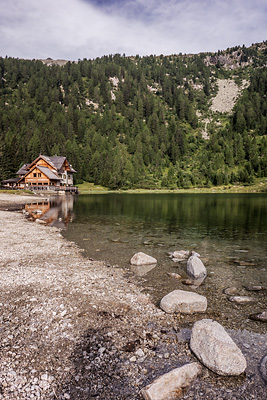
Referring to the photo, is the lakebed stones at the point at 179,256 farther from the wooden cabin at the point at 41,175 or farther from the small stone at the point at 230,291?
the wooden cabin at the point at 41,175

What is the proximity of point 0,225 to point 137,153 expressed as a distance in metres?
146

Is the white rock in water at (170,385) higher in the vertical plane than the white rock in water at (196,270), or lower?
higher

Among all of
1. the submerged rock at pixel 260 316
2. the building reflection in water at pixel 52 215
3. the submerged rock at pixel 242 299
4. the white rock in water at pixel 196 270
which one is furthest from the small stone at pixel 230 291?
the building reflection in water at pixel 52 215

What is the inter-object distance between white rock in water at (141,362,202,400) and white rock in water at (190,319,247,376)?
61 centimetres

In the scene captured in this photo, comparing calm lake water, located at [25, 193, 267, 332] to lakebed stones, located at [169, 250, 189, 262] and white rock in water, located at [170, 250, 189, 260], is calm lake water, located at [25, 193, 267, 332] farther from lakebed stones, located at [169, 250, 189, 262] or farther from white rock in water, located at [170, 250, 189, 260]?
white rock in water, located at [170, 250, 189, 260]

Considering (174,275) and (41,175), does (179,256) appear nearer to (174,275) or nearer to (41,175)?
(174,275)

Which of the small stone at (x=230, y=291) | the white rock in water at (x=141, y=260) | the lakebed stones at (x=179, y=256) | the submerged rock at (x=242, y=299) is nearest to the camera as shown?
the submerged rock at (x=242, y=299)

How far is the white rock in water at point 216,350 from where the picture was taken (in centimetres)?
543

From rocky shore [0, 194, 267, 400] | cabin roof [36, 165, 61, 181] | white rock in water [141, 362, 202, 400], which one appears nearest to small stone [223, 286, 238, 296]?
rocky shore [0, 194, 267, 400]

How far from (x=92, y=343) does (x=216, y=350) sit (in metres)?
3.33

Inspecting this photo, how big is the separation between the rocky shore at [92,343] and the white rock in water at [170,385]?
6.3 inches

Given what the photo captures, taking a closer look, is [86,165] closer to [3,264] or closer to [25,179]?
[25,179]

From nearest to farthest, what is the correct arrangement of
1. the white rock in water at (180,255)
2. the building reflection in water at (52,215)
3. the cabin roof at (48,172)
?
the white rock in water at (180,255), the building reflection in water at (52,215), the cabin roof at (48,172)

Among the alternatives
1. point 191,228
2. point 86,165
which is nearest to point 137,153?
point 86,165
